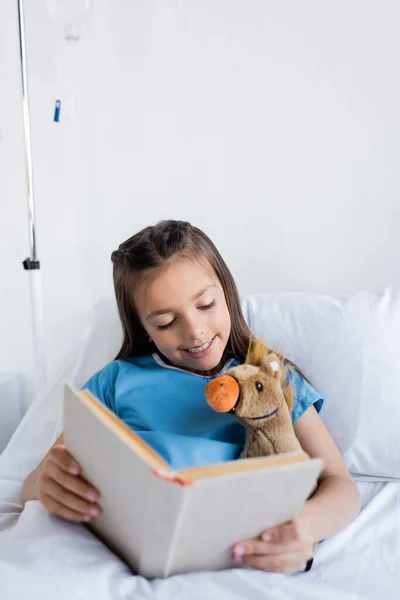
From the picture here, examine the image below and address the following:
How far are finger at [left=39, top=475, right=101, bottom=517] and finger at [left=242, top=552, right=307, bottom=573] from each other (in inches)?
7.6

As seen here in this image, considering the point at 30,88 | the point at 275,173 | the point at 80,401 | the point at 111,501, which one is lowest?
the point at 111,501

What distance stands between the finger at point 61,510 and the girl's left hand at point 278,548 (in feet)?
0.65

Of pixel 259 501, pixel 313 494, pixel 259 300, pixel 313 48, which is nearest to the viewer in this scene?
pixel 259 501

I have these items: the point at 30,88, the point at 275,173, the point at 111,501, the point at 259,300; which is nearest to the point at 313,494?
the point at 111,501

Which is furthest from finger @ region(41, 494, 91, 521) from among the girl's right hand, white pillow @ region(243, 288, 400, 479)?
white pillow @ region(243, 288, 400, 479)

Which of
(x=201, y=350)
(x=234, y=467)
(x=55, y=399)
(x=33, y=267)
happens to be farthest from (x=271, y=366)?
(x=33, y=267)

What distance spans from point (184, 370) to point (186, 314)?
126mm

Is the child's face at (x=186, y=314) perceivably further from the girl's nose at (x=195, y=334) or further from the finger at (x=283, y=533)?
the finger at (x=283, y=533)

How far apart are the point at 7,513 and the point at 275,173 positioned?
3.04 feet

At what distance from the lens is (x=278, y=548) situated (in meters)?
0.73

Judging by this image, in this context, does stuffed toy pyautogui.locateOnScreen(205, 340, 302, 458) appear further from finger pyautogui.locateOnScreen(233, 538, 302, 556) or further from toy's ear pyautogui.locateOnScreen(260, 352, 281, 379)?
finger pyautogui.locateOnScreen(233, 538, 302, 556)

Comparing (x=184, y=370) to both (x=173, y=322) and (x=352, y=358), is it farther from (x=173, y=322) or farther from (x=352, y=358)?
(x=352, y=358)

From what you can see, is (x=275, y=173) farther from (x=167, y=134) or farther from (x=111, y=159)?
(x=111, y=159)

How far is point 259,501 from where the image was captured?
647 millimetres
